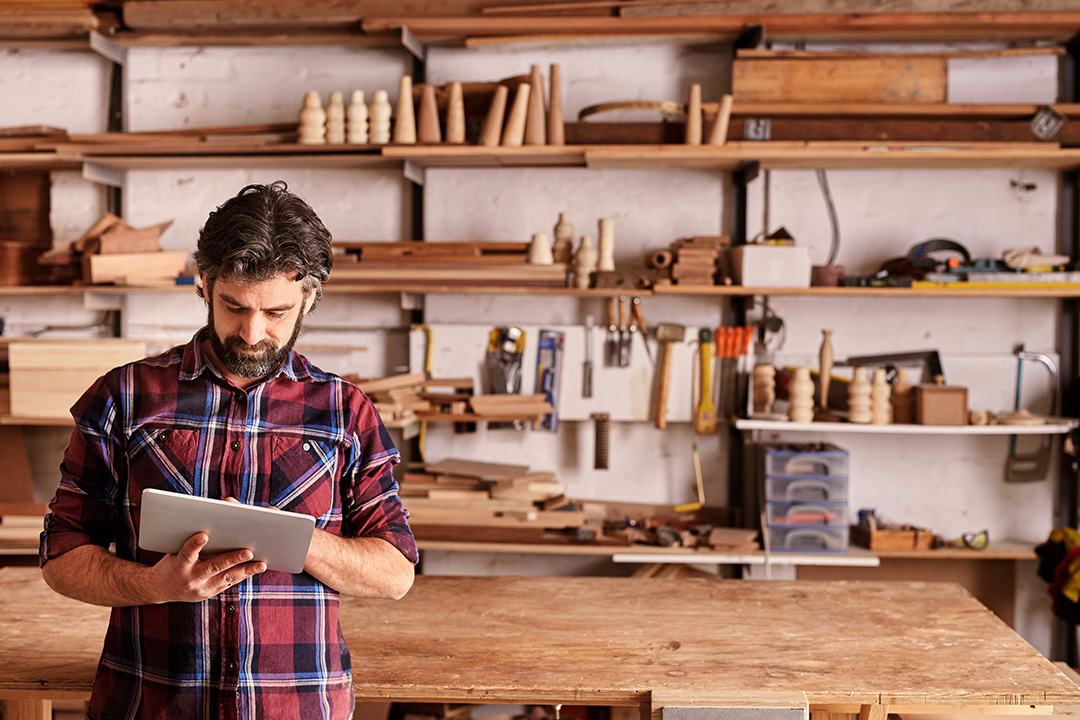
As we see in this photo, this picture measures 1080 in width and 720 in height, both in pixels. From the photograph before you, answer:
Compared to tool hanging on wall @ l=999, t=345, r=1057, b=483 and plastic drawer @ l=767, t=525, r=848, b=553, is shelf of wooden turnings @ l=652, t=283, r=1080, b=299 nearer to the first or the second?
tool hanging on wall @ l=999, t=345, r=1057, b=483

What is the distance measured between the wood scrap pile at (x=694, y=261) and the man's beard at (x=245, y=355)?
2063mm

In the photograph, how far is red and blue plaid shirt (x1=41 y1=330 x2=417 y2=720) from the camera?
1.43 metres

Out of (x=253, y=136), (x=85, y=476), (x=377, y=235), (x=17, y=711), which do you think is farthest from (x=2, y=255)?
(x=85, y=476)

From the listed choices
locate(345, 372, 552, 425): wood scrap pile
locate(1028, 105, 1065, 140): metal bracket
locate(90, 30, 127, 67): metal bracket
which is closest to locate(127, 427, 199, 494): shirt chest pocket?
locate(345, 372, 552, 425): wood scrap pile

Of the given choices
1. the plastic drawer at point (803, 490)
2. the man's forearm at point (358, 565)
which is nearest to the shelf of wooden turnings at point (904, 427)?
the plastic drawer at point (803, 490)

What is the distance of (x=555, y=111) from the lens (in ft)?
10.8

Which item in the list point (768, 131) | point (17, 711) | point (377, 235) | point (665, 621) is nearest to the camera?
point (17, 711)

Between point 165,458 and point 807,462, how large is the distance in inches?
100

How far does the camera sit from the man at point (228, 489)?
1.42 meters

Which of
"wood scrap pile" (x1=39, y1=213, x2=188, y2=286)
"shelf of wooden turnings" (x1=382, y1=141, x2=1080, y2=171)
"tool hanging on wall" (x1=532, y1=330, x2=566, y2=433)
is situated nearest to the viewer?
"shelf of wooden turnings" (x1=382, y1=141, x2=1080, y2=171)

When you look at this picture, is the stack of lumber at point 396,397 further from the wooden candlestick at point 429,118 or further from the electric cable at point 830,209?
the electric cable at point 830,209

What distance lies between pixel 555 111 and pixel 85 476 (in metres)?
2.36

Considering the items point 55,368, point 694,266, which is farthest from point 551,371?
point 55,368

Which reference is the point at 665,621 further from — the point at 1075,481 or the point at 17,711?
the point at 1075,481
